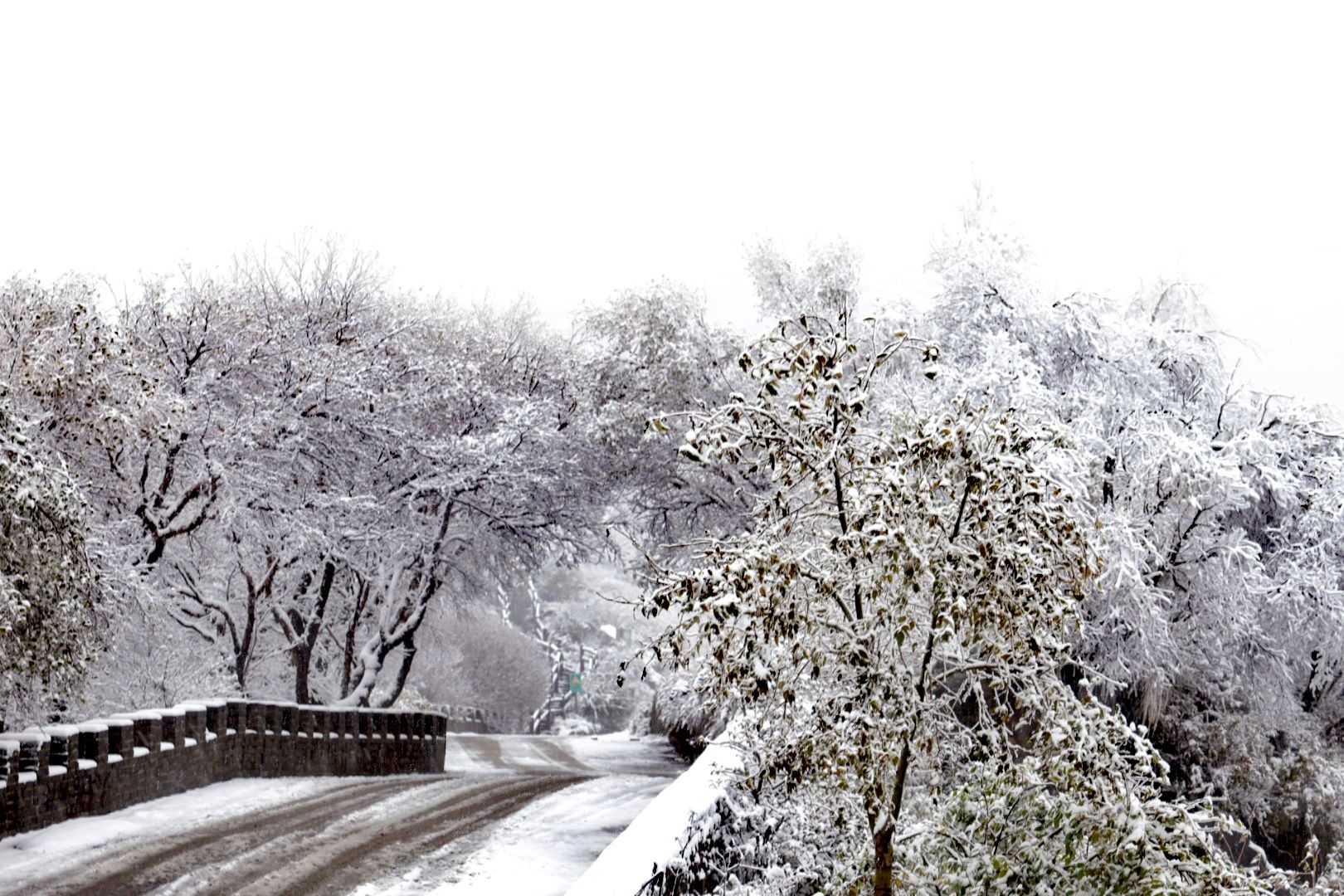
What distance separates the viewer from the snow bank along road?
11562 millimetres

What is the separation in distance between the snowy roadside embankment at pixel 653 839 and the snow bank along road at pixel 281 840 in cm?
165

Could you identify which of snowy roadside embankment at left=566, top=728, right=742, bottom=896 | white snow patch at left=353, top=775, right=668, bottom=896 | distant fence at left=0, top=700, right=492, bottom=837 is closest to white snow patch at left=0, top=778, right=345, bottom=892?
distant fence at left=0, top=700, right=492, bottom=837

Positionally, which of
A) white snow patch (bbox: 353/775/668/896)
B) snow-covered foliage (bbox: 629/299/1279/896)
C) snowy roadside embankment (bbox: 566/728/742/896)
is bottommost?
white snow patch (bbox: 353/775/668/896)

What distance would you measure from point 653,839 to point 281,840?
20.1 ft

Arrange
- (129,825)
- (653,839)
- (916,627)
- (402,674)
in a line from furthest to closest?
(402,674) < (129,825) < (653,839) < (916,627)

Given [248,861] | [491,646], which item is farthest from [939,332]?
[491,646]

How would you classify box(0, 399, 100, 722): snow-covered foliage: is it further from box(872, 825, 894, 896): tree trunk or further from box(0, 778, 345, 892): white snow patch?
box(872, 825, 894, 896): tree trunk

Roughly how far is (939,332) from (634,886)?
1741cm

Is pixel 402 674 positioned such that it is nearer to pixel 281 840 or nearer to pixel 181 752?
pixel 181 752

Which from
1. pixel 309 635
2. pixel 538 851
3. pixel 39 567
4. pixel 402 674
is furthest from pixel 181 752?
pixel 309 635

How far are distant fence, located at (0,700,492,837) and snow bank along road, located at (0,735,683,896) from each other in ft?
0.84

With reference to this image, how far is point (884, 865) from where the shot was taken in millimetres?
7770

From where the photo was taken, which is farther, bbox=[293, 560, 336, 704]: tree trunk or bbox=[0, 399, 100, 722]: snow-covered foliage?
bbox=[293, 560, 336, 704]: tree trunk

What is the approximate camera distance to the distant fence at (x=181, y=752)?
13164 mm
